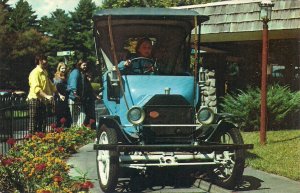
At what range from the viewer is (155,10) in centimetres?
743

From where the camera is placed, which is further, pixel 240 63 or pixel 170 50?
pixel 240 63

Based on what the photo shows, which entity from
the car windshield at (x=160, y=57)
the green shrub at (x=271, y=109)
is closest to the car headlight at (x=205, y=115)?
the car windshield at (x=160, y=57)

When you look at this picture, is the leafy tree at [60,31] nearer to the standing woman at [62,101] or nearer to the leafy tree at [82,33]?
the leafy tree at [82,33]

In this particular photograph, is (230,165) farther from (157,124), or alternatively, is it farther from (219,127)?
(157,124)

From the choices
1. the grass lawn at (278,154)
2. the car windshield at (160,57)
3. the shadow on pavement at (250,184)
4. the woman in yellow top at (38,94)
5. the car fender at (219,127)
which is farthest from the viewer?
the woman in yellow top at (38,94)

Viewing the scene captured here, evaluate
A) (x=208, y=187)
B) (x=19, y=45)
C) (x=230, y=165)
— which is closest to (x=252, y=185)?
(x=230, y=165)

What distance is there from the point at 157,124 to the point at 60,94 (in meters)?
5.25

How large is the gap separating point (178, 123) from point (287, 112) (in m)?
6.83

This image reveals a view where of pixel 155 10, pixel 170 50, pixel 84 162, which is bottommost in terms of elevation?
pixel 84 162

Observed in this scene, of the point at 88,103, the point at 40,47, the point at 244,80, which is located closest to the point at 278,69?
the point at 244,80

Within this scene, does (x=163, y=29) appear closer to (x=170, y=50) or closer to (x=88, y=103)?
(x=170, y=50)

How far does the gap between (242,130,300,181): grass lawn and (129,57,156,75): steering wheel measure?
2.18 meters

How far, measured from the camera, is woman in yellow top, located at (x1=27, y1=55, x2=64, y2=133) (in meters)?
9.62

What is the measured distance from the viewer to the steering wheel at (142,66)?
7.14 meters
